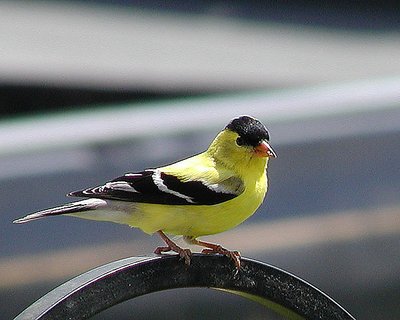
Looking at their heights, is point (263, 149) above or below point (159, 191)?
above

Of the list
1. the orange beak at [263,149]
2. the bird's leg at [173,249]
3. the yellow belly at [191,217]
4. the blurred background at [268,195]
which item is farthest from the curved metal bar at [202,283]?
the blurred background at [268,195]

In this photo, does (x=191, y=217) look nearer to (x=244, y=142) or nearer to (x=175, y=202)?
(x=175, y=202)

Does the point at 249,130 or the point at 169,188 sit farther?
the point at 249,130

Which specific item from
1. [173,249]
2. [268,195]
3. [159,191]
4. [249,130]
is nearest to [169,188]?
[159,191]

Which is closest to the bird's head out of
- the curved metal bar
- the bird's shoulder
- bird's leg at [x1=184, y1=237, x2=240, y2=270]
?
the bird's shoulder

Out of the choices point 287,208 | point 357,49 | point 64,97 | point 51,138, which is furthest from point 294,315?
point 357,49

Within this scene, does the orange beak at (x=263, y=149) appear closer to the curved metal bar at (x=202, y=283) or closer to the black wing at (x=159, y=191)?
the black wing at (x=159, y=191)

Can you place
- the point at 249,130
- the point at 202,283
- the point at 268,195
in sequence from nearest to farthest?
the point at 202,283 < the point at 249,130 < the point at 268,195

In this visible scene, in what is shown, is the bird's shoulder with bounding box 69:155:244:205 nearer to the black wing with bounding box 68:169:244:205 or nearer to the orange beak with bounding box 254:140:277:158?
the black wing with bounding box 68:169:244:205

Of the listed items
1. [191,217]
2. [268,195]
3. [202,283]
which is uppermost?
[268,195]
